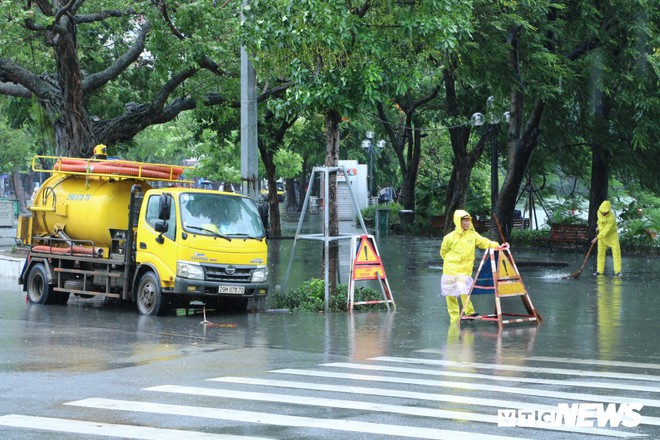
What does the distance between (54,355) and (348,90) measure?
772 centimetres

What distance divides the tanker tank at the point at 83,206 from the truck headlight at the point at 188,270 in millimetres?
2297

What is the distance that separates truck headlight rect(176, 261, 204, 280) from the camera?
59.9 feet

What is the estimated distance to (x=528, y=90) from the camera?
2830cm

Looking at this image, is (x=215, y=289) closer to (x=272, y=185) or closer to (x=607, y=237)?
(x=607, y=237)

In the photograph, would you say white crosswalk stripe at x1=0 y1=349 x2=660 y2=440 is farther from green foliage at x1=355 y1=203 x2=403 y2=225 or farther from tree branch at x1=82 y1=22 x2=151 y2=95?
green foliage at x1=355 y1=203 x2=403 y2=225

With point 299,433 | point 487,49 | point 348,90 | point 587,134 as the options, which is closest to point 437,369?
point 299,433

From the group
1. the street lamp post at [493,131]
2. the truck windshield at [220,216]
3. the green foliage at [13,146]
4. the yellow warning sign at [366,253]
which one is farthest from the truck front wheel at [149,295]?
the green foliage at [13,146]

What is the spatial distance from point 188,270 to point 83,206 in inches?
136

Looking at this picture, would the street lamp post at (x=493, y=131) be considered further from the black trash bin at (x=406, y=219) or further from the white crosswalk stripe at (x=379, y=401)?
the white crosswalk stripe at (x=379, y=401)

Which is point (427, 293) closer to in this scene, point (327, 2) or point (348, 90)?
point (348, 90)

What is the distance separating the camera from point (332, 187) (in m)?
19.5

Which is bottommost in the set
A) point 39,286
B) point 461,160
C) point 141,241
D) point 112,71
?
point 39,286

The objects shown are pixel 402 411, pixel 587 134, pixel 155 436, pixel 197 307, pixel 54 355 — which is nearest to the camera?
pixel 155 436

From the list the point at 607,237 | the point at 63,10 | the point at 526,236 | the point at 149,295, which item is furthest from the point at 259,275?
the point at 526,236
